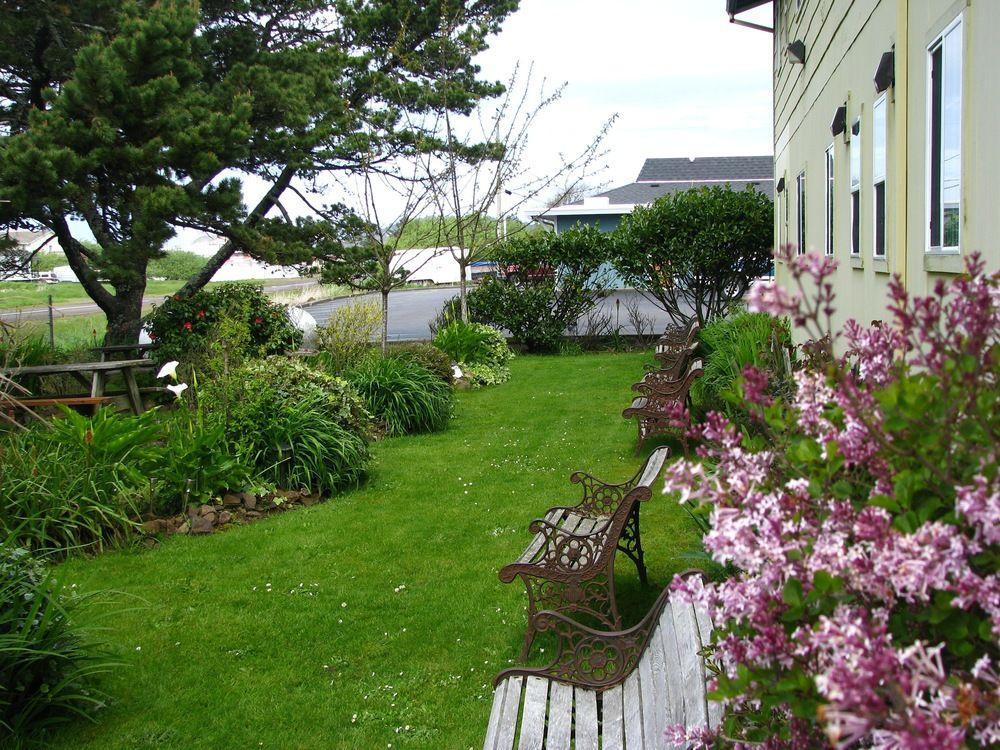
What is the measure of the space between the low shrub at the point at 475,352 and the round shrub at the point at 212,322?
260 cm

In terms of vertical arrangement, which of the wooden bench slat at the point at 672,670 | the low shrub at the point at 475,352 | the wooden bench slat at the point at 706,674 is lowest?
the wooden bench slat at the point at 672,670

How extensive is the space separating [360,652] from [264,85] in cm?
1290

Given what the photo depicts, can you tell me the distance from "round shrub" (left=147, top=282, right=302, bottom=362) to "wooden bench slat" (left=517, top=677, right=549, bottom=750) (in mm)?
11289

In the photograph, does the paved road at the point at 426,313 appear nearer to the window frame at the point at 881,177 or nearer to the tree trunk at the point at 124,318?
the tree trunk at the point at 124,318

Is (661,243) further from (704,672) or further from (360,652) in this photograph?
(704,672)

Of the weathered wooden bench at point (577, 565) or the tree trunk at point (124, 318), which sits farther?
the tree trunk at point (124, 318)

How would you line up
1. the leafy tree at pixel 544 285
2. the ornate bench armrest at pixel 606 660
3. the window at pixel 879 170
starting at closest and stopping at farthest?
1. the ornate bench armrest at pixel 606 660
2. the window at pixel 879 170
3. the leafy tree at pixel 544 285

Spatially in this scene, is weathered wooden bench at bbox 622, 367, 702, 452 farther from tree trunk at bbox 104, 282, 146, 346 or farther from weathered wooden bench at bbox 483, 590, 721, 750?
tree trunk at bbox 104, 282, 146, 346

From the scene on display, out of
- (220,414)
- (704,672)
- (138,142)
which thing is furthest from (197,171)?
(704,672)

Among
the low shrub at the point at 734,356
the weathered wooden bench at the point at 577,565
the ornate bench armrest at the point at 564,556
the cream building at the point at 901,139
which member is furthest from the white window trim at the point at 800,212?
the ornate bench armrest at the point at 564,556

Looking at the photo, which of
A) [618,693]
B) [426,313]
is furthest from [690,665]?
[426,313]

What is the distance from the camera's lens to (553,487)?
8234 millimetres

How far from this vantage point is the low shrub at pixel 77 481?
640 cm

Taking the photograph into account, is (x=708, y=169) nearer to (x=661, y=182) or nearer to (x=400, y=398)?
(x=661, y=182)
